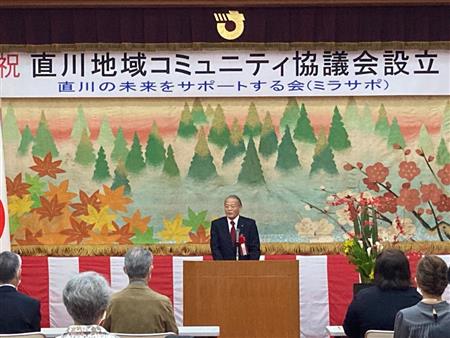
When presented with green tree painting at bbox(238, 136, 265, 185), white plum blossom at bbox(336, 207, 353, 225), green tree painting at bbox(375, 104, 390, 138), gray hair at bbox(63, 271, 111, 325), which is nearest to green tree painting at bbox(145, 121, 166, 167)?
green tree painting at bbox(238, 136, 265, 185)

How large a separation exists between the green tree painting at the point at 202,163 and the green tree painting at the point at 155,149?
0.26 m

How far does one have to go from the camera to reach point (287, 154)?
26.6 feet

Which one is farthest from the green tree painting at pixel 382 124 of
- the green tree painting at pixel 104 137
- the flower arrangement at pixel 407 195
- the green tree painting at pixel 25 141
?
the green tree painting at pixel 25 141

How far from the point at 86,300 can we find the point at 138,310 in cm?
151

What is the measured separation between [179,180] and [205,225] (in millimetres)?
429

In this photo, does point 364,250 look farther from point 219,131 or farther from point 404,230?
point 219,131

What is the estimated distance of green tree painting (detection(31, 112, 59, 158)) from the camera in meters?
8.07

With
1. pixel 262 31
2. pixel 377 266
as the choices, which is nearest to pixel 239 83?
pixel 262 31

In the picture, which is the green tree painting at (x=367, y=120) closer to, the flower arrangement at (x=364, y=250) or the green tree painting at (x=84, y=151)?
the flower arrangement at (x=364, y=250)

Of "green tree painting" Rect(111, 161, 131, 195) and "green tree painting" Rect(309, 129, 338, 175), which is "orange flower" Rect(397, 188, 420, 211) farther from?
"green tree painting" Rect(111, 161, 131, 195)

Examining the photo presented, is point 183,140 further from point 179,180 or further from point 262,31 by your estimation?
point 262,31

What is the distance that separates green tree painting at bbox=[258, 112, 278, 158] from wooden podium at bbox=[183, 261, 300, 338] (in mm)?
2250

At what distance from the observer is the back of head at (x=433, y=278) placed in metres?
3.62

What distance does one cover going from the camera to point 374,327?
4.39 m
